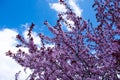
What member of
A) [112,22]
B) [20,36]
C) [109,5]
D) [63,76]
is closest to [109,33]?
[112,22]

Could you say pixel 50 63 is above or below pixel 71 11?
below

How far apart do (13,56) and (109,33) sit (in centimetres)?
305

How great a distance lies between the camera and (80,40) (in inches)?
363

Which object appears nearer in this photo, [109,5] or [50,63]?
[50,63]

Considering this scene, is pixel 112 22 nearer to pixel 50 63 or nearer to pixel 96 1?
pixel 96 1

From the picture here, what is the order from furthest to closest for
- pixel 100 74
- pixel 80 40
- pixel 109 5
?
pixel 109 5
pixel 80 40
pixel 100 74

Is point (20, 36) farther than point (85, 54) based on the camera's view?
Yes

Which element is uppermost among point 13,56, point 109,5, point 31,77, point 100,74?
point 109,5

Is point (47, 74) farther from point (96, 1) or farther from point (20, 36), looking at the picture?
point (96, 1)

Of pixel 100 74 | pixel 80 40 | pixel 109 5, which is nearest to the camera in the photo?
pixel 100 74

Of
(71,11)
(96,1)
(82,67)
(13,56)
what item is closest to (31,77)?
(13,56)

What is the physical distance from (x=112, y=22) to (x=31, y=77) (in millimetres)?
3030

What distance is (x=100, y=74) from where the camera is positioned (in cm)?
841

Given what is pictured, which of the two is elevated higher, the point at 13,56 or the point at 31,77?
the point at 13,56
